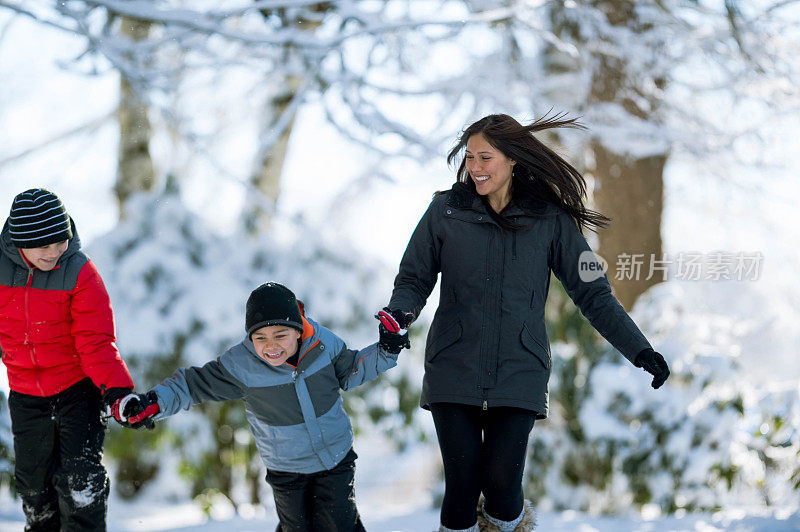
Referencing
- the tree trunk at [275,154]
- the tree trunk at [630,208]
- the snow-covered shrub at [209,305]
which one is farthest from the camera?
the tree trunk at [275,154]

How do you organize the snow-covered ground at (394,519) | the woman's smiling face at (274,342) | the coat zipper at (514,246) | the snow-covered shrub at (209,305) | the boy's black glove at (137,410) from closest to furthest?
the boy's black glove at (137,410) < the woman's smiling face at (274,342) < the coat zipper at (514,246) < the snow-covered ground at (394,519) < the snow-covered shrub at (209,305)

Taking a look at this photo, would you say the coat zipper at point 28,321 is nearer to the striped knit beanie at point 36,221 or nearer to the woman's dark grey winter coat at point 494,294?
the striped knit beanie at point 36,221

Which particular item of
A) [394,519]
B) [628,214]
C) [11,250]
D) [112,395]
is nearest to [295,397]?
[112,395]

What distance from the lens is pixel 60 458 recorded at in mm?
2762

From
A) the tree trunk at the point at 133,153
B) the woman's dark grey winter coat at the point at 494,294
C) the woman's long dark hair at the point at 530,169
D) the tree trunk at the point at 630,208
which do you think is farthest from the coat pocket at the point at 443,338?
the tree trunk at the point at 133,153

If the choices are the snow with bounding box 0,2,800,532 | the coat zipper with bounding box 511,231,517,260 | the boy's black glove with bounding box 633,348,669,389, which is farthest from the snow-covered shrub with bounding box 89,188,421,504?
the boy's black glove with bounding box 633,348,669,389

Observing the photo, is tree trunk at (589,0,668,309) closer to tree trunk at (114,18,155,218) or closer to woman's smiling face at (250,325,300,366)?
tree trunk at (114,18,155,218)

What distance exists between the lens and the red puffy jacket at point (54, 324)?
267 centimetres

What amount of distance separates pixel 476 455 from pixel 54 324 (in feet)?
5.25

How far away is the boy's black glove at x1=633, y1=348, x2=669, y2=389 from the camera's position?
95.3 inches

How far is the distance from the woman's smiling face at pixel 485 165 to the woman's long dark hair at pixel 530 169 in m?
0.02

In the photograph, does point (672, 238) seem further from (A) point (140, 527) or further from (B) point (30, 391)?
(B) point (30, 391)

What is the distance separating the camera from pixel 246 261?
5586mm

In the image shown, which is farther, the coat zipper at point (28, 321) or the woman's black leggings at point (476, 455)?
the coat zipper at point (28, 321)
